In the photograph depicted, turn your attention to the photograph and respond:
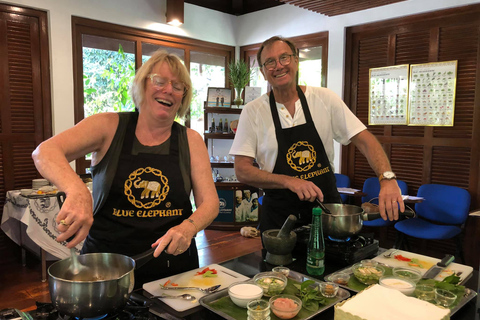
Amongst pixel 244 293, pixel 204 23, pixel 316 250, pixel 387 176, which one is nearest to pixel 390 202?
pixel 387 176

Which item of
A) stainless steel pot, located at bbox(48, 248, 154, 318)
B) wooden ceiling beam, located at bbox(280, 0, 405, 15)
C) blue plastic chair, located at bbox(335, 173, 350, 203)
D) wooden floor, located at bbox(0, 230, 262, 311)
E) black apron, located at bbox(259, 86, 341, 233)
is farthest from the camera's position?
blue plastic chair, located at bbox(335, 173, 350, 203)

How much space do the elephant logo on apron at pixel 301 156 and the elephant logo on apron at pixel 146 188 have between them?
74 cm

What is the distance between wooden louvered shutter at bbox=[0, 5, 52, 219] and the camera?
12.5 feet

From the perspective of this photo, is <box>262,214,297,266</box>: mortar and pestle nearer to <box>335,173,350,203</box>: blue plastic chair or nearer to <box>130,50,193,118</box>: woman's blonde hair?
<box>130,50,193,118</box>: woman's blonde hair

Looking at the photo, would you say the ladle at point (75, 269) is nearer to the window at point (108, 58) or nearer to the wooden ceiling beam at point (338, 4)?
the window at point (108, 58)

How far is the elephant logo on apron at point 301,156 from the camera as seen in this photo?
2.05 meters

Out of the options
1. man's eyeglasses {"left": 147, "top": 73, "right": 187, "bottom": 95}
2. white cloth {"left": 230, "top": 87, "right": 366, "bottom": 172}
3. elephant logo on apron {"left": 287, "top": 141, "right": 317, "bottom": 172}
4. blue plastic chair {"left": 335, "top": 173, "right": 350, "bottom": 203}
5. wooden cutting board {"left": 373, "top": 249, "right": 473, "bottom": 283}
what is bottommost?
blue plastic chair {"left": 335, "top": 173, "right": 350, "bottom": 203}

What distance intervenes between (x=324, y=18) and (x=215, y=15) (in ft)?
5.51

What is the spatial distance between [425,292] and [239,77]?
437cm

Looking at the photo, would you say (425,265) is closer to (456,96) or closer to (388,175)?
(388,175)

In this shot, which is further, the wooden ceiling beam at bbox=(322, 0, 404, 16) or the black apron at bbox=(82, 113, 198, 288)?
the wooden ceiling beam at bbox=(322, 0, 404, 16)

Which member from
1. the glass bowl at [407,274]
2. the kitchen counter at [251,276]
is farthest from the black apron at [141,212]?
the glass bowl at [407,274]

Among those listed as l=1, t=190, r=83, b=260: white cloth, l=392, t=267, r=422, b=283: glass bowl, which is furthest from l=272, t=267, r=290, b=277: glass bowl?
l=1, t=190, r=83, b=260: white cloth

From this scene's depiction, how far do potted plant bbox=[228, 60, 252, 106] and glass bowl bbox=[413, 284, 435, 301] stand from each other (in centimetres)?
430
